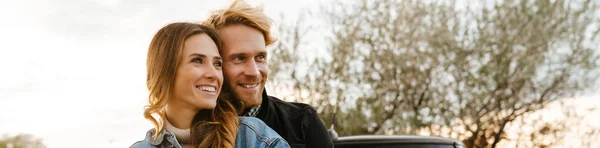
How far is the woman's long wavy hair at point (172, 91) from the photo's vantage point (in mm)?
2547

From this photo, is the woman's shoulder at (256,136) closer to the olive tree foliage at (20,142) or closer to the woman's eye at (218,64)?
the woman's eye at (218,64)

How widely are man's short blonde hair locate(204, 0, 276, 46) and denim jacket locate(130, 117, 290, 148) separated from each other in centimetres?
48

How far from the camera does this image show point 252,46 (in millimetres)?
2893

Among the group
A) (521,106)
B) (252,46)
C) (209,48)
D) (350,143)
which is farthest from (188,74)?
(521,106)

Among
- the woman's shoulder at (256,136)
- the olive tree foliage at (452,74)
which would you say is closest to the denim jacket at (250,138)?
the woman's shoulder at (256,136)

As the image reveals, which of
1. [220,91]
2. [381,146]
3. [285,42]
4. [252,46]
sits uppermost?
[285,42]

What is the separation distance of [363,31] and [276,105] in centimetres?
583

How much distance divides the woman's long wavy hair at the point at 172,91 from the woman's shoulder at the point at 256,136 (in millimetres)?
29

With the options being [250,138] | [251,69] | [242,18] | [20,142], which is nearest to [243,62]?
[251,69]

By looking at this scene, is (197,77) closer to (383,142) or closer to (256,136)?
(256,136)

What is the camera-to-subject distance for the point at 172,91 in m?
2.60

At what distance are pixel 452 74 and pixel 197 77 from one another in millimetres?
6586

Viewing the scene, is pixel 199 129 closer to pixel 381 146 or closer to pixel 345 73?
pixel 381 146

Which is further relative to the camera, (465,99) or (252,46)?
(465,99)
